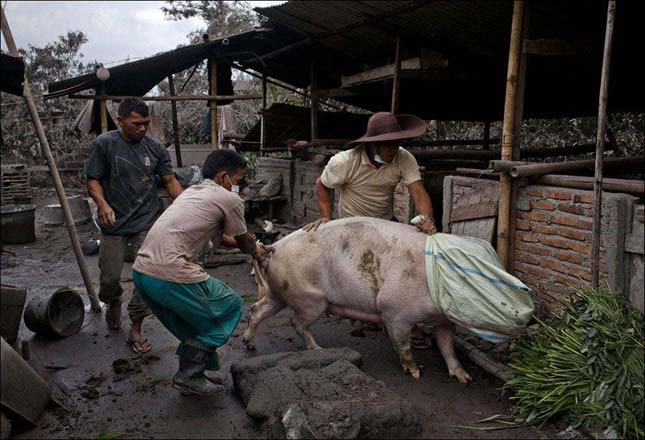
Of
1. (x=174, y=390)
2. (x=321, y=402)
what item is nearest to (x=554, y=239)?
(x=321, y=402)

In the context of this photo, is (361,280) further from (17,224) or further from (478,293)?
(17,224)

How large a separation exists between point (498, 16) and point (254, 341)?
13.6 feet

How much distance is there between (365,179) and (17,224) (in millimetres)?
7825

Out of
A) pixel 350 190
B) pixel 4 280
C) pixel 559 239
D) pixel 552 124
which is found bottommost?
pixel 4 280

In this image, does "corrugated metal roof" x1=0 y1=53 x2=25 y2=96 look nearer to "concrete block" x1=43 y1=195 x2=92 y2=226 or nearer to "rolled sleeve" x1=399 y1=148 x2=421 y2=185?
"rolled sleeve" x1=399 y1=148 x2=421 y2=185

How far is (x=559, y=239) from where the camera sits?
4438mm

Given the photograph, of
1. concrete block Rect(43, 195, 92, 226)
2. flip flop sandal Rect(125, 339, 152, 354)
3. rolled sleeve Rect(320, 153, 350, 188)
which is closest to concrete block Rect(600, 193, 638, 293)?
rolled sleeve Rect(320, 153, 350, 188)

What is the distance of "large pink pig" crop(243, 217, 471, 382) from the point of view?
4.06 meters

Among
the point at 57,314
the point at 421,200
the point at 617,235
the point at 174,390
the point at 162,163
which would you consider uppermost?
the point at 162,163

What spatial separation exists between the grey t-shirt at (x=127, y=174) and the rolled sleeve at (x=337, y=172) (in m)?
1.54

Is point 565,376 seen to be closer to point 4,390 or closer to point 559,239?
point 559,239

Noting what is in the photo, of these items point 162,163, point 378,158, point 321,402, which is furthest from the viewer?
point 162,163

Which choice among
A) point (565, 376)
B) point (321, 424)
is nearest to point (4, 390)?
point (321, 424)

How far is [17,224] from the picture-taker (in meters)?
9.96
